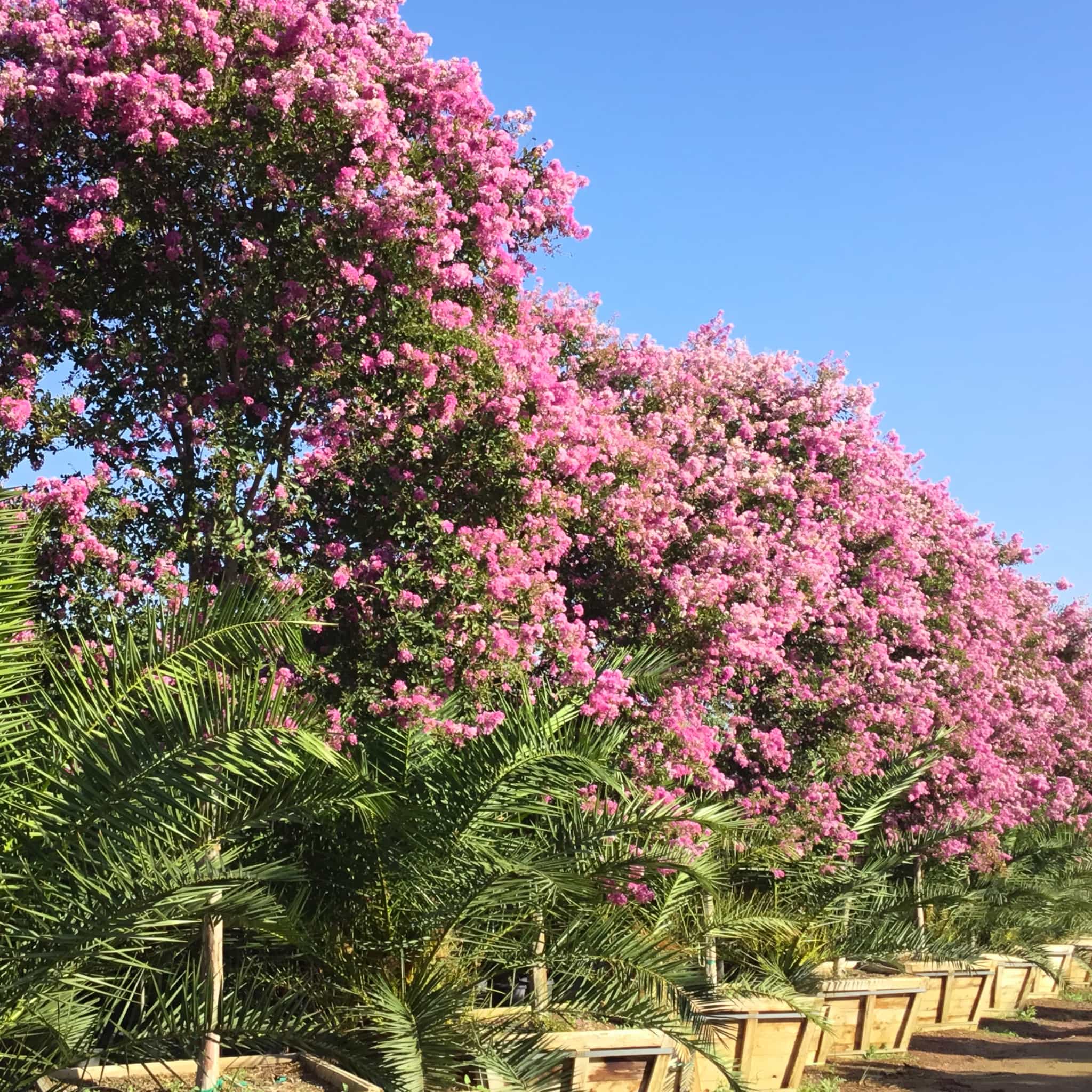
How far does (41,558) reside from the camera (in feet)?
23.7

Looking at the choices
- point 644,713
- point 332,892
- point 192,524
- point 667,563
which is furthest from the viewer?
point 667,563

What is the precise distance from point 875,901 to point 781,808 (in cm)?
224

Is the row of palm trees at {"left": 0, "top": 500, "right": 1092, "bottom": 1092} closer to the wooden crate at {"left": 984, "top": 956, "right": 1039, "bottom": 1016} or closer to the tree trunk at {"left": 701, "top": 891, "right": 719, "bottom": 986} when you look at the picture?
the tree trunk at {"left": 701, "top": 891, "right": 719, "bottom": 986}

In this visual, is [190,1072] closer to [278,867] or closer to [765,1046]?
[278,867]

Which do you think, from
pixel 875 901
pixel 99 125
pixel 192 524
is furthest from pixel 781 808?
pixel 99 125

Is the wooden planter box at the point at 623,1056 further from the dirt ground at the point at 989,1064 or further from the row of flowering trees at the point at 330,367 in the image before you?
the dirt ground at the point at 989,1064

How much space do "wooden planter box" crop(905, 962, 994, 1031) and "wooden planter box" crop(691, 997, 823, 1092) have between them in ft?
12.0

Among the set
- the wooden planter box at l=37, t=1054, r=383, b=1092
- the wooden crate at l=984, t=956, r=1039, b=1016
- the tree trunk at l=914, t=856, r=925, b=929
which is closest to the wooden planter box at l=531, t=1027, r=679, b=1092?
the wooden planter box at l=37, t=1054, r=383, b=1092

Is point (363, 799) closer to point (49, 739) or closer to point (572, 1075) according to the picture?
point (49, 739)

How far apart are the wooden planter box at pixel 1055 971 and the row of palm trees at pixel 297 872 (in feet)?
28.7

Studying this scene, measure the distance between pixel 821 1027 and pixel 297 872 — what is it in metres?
5.04

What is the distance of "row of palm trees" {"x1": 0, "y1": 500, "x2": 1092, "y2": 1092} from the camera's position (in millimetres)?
4656

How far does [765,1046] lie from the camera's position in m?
9.68

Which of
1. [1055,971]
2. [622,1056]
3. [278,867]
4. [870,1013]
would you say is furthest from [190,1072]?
[1055,971]
